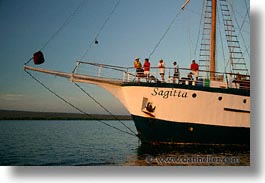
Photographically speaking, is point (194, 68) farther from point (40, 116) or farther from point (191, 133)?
point (40, 116)

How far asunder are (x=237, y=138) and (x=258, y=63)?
1.44m

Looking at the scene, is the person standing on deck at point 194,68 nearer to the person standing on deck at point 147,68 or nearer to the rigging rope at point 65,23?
the person standing on deck at point 147,68

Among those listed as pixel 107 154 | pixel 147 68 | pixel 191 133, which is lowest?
pixel 107 154

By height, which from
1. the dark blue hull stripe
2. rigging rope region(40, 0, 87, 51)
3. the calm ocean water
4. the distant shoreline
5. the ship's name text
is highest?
rigging rope region(40, 0, 87, 51)

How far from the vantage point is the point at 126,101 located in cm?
661

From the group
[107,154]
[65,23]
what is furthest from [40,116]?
[65,23]

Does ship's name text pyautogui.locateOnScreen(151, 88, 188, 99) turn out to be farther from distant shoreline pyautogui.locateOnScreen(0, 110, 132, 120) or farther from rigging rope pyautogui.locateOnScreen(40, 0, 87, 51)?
rigging rope pyautogui.locateOnScreen(40, 0, 87, 51)

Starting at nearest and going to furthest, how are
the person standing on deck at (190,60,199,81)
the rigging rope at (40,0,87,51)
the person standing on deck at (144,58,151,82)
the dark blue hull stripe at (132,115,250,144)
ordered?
1. the rigging rope at (40,0,87,51)
2. the person standing on deck at (144,58,151,82)
3. the person standing on deck at (190,60,199,81)
4. the dark blue hull stripe at (132,115,250,144)

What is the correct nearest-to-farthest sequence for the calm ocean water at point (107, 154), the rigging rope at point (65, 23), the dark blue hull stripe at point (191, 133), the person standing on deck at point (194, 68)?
the calm ocean water at point (107, 154) < the rigging rope at point (65, 23) < the person standing on deck at point (194, 68) < the dark blue hull stripe at point (191, 133)

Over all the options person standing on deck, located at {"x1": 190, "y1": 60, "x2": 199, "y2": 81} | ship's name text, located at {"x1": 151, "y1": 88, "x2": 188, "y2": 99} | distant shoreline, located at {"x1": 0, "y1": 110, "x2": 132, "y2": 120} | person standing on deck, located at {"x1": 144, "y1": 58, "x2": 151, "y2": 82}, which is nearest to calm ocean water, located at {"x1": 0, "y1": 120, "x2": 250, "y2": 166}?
distant shoreline, located at {"x1": 0, "y1": 110, "x2": 132, "y2": 120}

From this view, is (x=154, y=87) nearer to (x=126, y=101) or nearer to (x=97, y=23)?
(x=126, y=101)

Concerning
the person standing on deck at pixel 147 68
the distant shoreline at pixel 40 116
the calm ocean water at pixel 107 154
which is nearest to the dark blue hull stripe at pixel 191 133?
the calm ocean water at pixel 107 154

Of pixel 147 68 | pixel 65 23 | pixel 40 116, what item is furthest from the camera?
pixel 147 68

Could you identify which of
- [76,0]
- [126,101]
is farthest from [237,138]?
[76,0]
